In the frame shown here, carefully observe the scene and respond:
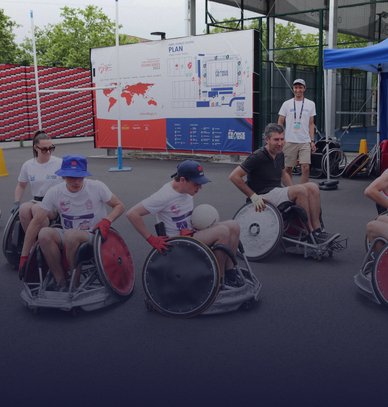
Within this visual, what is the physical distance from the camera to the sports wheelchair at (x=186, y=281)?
11.6ft

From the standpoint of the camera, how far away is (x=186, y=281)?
3.54m

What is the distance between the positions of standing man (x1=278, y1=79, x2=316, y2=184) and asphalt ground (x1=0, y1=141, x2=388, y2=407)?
4.13 metres

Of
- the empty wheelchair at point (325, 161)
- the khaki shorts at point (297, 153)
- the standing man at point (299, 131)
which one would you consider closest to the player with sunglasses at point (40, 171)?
the standing man at point (299, 131)

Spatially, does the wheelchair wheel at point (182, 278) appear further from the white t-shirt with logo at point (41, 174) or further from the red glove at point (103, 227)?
the white t-shirt with logo at point (41, 174)

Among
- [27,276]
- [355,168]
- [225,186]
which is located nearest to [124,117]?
[225,186]

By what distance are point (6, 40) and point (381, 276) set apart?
93.8 feet

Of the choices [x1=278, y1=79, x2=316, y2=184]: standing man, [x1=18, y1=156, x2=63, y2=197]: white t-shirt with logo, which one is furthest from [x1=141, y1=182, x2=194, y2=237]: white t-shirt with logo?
[x1=278, y1=79, x2=316, y2=184]: standing man

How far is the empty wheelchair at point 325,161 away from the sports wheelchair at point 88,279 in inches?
277

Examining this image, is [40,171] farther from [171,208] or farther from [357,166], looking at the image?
[357,166]

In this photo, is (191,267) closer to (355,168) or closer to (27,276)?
(27,276)

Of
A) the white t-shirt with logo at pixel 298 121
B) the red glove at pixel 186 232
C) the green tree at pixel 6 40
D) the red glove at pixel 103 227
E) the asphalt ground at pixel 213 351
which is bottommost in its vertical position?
the asphalt ground at pixel 213 351

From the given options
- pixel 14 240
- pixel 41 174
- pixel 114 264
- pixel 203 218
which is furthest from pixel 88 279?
pixel 41 174

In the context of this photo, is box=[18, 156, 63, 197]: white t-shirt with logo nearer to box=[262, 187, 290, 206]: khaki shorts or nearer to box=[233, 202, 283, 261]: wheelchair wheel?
box=[233, 202, 283, 261]: wheelchair wheel

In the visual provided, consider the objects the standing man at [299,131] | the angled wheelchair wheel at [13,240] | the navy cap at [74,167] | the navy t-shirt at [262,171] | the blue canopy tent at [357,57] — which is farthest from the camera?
the standing man at [299,131]
